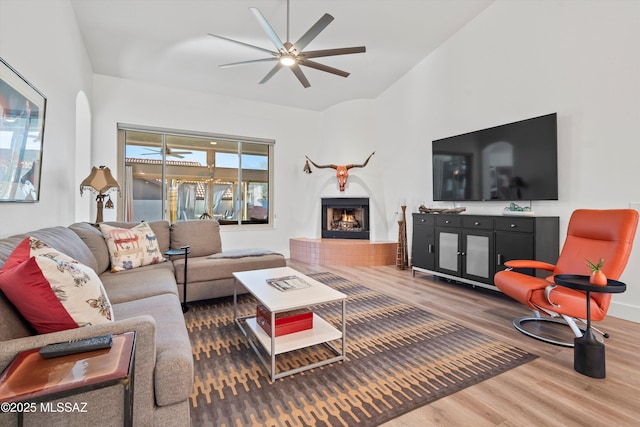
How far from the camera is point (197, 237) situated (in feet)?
11.5

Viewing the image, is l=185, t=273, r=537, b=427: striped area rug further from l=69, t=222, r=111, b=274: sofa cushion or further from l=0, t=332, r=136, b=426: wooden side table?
l=69, t=222, r=111, b=274: sofa cushion

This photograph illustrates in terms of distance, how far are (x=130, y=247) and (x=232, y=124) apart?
3251 mm

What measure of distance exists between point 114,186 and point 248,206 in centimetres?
261

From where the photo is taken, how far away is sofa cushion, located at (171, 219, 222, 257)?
135 inches

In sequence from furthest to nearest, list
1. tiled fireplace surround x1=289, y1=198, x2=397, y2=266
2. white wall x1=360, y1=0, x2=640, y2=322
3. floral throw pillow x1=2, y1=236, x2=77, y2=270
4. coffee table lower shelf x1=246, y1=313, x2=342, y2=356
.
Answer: tiled fireplace surround x1=289, y1=198, x2=397, y2=266 < white wall x1=360, y1=0, x2=640, y2=322 < coffee table lower shelf x1=246, y1=313, x2=342, y2=356 < floral throw pillow x1=2, y1=236, x2=77, y2=270

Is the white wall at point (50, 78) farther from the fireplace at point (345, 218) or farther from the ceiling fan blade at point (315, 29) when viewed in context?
the fireplace at point (345, 218)

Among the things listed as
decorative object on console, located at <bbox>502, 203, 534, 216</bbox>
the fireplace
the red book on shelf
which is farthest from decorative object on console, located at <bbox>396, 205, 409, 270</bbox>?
the red book on shelf

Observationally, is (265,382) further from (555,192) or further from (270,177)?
Result: (270,177)

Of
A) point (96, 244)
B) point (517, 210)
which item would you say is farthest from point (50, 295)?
point (517, 210)

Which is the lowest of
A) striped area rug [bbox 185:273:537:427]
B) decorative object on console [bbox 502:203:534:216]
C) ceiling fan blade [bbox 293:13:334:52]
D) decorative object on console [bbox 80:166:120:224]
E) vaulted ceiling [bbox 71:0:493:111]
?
striped area rug [bbox 185:273:537:427]

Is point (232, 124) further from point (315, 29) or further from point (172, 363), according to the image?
point (172, 363)

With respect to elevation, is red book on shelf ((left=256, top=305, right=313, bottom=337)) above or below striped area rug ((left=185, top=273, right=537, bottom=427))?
above

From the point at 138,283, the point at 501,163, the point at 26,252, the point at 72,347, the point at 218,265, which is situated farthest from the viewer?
the point at 501,163

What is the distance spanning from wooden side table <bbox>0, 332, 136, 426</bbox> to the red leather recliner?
101 inches
